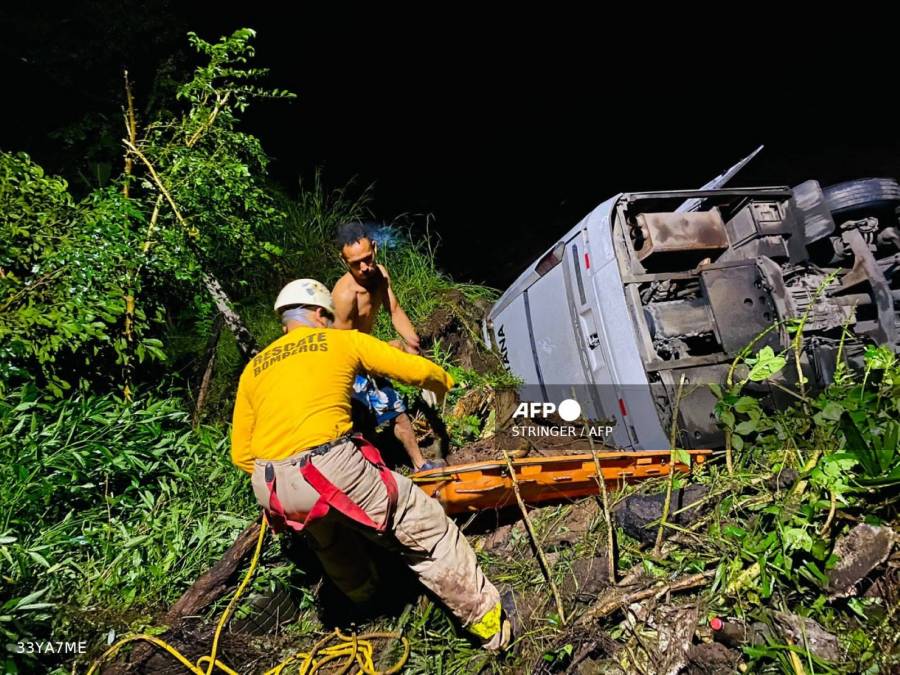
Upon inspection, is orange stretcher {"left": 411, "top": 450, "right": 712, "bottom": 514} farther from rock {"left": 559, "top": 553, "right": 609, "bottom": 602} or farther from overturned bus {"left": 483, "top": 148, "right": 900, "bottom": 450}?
rock {"left": 559, "top": 553, "right": 609, "bottom": 602}

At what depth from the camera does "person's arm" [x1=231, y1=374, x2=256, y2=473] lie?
249 cm

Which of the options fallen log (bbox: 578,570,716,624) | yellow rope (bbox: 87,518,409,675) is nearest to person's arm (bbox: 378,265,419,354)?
yellow rope (bbox: 87,518,409,675)

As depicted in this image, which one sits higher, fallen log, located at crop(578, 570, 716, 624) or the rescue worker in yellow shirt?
the rescue worker in yellow shirt

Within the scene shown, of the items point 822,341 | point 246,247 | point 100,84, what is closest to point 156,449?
point 246,247

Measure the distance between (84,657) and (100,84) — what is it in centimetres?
354

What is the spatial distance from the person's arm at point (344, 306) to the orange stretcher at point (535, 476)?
44.0 inches

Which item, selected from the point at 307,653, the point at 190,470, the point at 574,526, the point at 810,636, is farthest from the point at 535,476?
the point at 190,470

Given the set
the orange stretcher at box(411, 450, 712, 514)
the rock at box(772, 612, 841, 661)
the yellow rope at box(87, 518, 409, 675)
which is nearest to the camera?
the rock at box(772, 612, 841, 661)

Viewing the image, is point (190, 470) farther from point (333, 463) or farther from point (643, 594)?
point (643, 594)

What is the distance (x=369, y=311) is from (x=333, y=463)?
145 centimetres

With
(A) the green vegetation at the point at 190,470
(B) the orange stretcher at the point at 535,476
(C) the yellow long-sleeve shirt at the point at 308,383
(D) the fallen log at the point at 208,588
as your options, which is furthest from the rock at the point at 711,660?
(D) the fallen log at the point at 208,588

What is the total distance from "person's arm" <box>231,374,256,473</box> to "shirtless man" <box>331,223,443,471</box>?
2.67 feet

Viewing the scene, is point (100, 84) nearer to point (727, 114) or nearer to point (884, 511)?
point (884, 511)

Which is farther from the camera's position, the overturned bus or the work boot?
the overturned bus
